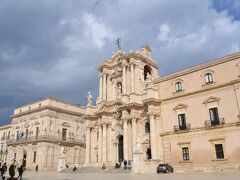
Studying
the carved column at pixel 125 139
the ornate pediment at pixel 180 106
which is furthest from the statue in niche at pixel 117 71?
the ornate pediment at pixel 180 106

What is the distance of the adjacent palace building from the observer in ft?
78.4

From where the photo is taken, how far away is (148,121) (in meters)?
30.0

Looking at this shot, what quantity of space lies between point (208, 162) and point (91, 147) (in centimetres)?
1781

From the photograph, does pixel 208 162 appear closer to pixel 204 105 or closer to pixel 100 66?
pixel 204 105

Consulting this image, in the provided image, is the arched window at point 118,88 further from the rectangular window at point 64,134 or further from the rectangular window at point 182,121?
the rectangular window at point 64,134

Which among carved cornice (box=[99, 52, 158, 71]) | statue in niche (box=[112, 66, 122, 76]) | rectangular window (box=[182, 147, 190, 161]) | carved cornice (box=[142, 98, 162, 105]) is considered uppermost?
carved cornice (box=[99, 52, 158, 71])

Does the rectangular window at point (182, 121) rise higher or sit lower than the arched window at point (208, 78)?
lower

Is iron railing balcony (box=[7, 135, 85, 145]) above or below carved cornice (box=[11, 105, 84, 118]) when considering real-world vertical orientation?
below

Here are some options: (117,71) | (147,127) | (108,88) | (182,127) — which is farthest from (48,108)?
(182,127)

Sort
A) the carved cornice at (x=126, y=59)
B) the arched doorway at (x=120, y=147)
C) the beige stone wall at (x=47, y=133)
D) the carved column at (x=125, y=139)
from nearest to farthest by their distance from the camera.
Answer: the carved column at (x=125, y=139), the arched doorway at (x=120, y=147), the carved cornice at (x=126, y=59), the beige stone wall at (x=47, y=133)

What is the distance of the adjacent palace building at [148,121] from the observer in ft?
78.4

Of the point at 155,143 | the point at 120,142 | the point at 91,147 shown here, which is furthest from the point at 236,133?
the point at 91,147

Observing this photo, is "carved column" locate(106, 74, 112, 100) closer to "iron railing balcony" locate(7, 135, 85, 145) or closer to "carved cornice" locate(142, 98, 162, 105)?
"carved cornice" locate(142, 98, 162, 105)

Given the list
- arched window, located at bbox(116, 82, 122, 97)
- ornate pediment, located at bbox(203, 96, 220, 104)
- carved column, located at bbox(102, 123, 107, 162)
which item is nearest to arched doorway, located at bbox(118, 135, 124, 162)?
carved column, located at bbox(102, 123, 107, 162)
